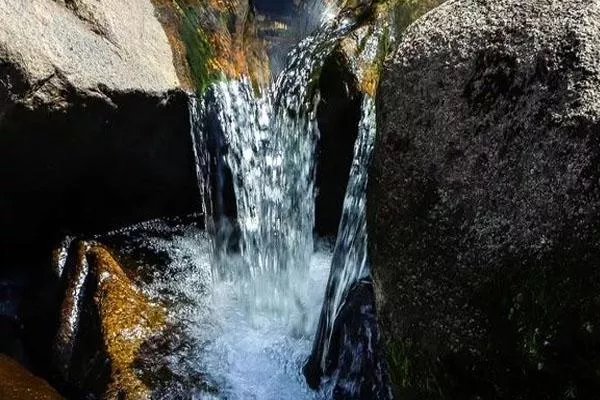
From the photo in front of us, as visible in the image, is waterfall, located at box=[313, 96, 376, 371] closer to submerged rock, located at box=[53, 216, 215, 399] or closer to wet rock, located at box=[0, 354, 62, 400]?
submerged rock, located at box=[53, 216, 215, 399]

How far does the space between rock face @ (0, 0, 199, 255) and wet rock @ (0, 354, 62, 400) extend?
1004 millimetres

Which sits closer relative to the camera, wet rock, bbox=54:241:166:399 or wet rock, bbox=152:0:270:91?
wet rock, bbox=54:241:166:399

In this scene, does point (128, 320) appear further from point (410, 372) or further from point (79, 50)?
point (410, 372)

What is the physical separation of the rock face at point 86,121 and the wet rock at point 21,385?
1.00 metres

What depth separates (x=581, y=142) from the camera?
237cm

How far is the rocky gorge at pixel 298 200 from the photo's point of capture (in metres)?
2.46

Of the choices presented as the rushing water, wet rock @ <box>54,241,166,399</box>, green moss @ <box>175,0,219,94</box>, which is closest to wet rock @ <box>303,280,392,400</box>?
the rushing water

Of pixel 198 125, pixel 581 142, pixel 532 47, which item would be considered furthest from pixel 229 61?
pixel 581 142

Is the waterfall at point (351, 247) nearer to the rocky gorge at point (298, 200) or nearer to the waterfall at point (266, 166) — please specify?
the rocky gorge at point (298, 200)

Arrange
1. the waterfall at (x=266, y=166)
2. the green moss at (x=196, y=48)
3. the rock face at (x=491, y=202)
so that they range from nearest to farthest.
Result: 1. the rock face at (x=491, y=202)
2. the waterfall at (x=266, y=166)
3. the green moss at (x=196, y=48)

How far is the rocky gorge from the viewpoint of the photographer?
246cm

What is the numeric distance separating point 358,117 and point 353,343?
5.54ft

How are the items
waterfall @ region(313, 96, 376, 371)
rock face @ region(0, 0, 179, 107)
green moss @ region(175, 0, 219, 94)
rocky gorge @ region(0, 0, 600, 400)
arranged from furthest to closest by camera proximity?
green moss @ region(175, 0, 219, 94) → rock face @ region(0, 0, 179, 107) → waterfall @ region(313, 96, 376, 371) → rocky gorge @ region(0, 0, 600, 400)

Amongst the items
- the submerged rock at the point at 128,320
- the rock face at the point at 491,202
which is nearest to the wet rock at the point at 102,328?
the submerged rock at the point at 128,320
